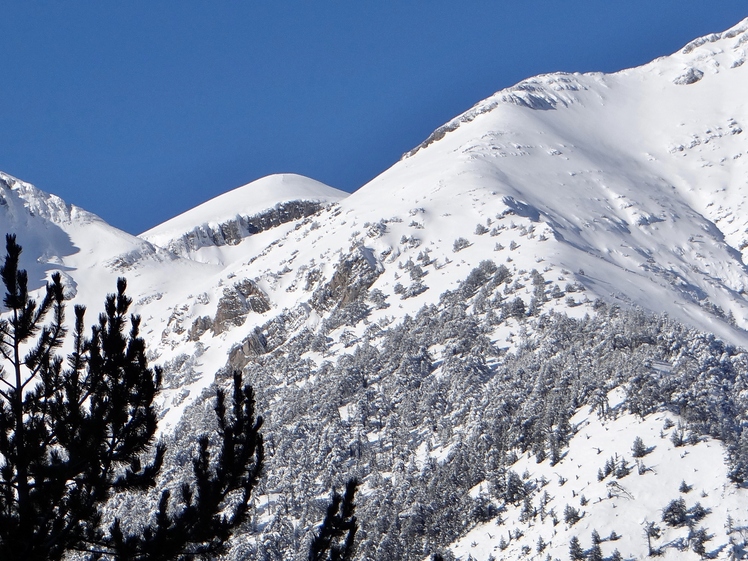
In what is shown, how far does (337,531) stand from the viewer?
14.1m

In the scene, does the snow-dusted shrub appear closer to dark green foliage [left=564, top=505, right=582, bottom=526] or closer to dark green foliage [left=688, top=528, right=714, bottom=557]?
dark green foliage [left=564, top=505, right=582, bottom=526]

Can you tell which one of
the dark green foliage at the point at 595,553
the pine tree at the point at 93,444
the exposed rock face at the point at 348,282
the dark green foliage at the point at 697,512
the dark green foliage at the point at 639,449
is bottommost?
the pine tree at the point at 93,444

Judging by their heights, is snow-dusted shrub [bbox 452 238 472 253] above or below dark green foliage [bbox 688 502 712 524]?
above

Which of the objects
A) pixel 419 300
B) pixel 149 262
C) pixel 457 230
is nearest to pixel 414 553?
pixel 419 300

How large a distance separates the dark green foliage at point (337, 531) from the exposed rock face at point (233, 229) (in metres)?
157

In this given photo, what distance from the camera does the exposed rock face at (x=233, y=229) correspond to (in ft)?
556

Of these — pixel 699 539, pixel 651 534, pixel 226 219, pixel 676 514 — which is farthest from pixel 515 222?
pixel 226 219

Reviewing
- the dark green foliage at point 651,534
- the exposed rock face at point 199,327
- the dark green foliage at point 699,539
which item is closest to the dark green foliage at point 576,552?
the dark green foliage at point 651,534

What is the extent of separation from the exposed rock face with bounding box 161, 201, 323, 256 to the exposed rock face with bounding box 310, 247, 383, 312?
242 ft

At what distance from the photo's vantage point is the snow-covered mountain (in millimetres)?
62312

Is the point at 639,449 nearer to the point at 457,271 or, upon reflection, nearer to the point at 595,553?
the point at 595,553

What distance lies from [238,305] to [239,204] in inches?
3124

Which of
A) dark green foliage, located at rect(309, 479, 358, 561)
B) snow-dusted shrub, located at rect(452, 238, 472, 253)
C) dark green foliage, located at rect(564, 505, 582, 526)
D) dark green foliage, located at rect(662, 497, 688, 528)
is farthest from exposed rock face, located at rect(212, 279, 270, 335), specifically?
dark green foliage, located at rect(309, 479, 358, 561)

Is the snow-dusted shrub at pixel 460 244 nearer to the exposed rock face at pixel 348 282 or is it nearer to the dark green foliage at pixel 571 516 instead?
the exposed rock face at pixel 348 282
